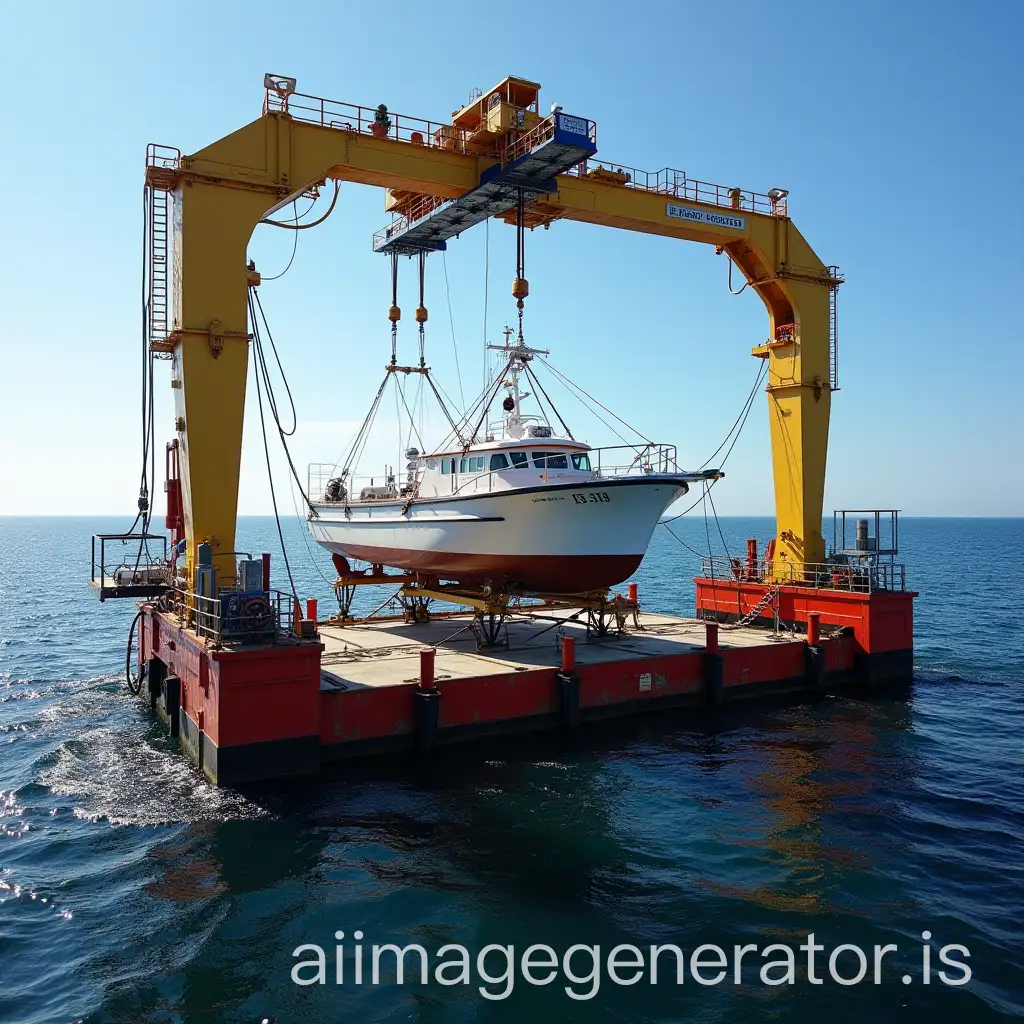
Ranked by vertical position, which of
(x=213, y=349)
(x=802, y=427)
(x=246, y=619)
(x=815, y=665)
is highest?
(x=213, y=349)

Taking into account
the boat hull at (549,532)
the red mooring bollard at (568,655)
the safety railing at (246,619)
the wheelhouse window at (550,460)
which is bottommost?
the red mooring bollard at (568,655)

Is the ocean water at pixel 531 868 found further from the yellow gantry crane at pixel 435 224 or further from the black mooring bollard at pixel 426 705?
the yellow gantry crane at pixel 435 224

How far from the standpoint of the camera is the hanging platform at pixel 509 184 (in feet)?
54.1

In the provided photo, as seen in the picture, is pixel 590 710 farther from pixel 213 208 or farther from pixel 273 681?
pixel 213 208

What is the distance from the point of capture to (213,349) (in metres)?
15.1

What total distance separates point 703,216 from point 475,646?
13.0 metres

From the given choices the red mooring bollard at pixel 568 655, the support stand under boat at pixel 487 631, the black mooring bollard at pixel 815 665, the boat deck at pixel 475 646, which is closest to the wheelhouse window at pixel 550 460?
the support stand under boat at pixel 487 631

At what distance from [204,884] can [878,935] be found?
8.37 metres

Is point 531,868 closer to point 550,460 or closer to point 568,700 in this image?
point 568,700

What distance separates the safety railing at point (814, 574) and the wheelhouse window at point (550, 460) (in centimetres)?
798

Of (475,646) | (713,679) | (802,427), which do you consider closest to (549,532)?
(475,646)

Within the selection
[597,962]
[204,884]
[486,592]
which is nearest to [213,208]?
[486,592]

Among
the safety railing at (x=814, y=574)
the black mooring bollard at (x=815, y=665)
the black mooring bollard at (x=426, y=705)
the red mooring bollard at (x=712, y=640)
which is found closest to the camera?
the black mooring bollard at (x=426, y=705)

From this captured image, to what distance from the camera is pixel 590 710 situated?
17.0 m
